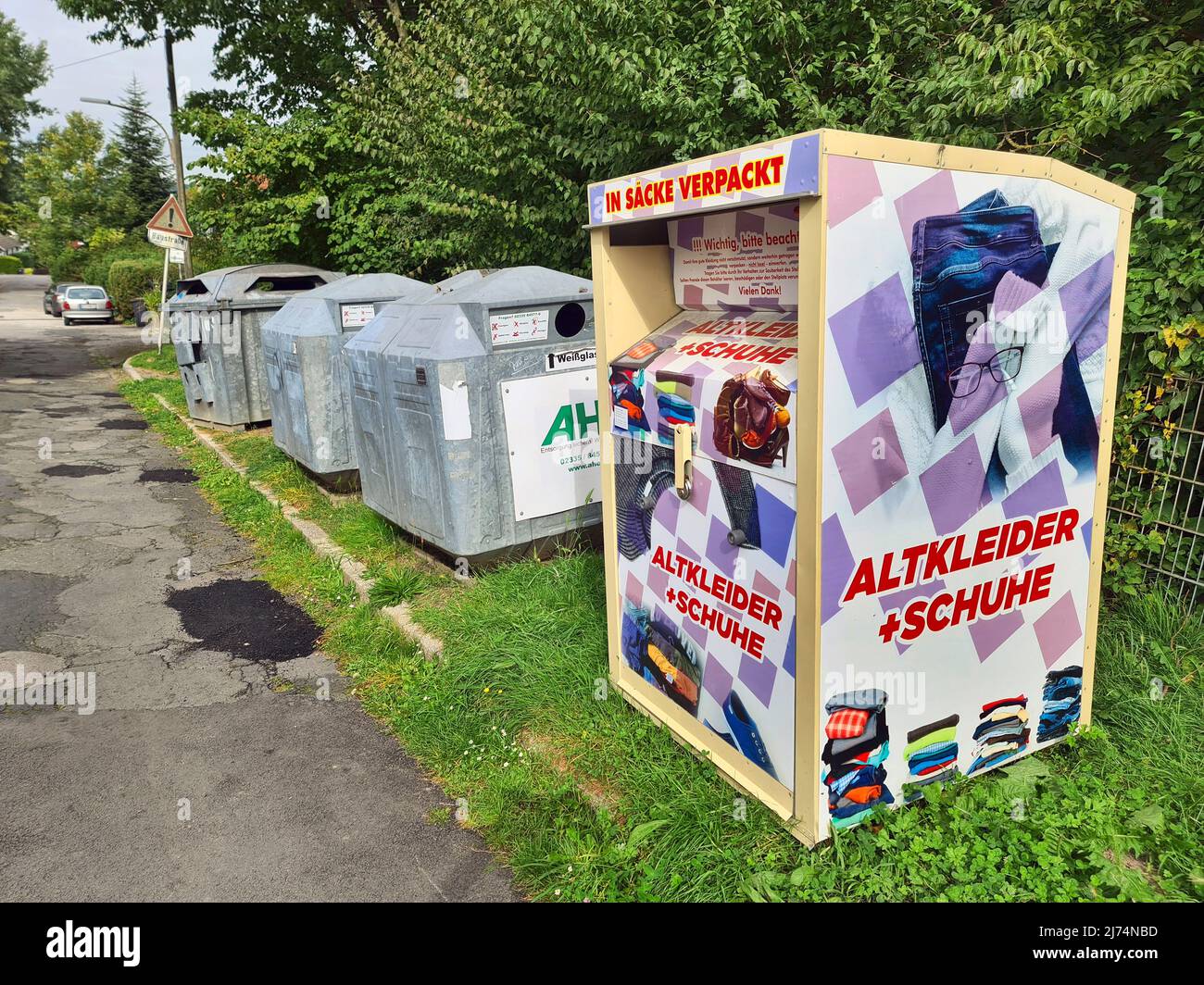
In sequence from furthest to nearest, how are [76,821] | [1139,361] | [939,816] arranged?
[1139,361] < [76,821] < [939,816]

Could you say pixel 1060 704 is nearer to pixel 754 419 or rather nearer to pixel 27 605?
pixel 754 419

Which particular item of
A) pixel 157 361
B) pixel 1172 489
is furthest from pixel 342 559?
pixel 157 361

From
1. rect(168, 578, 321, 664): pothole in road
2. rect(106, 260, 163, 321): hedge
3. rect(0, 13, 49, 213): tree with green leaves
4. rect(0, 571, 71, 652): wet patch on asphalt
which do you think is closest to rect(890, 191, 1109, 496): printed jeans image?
rect(168, 578, 321, 664): pothole in road

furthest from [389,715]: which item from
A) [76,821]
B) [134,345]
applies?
[134,345]

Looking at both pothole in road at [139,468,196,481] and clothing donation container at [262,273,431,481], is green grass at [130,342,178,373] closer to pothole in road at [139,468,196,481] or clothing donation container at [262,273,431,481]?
pothole in road at [139,468,196,481]

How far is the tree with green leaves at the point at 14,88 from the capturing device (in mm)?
51969

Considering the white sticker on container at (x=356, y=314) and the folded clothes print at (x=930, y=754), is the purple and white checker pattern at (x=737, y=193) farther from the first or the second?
the white sticker on container at (x=356, y=314)

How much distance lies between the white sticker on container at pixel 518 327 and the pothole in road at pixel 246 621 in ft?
6.56

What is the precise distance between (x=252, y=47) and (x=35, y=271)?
5430cm

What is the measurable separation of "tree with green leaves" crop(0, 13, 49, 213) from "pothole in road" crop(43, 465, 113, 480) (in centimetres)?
5463

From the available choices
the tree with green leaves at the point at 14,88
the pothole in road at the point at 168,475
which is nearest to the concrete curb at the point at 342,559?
the pothole in road at the point at 168,475

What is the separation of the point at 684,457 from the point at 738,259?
2.33 feet

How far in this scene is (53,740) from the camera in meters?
3.79
